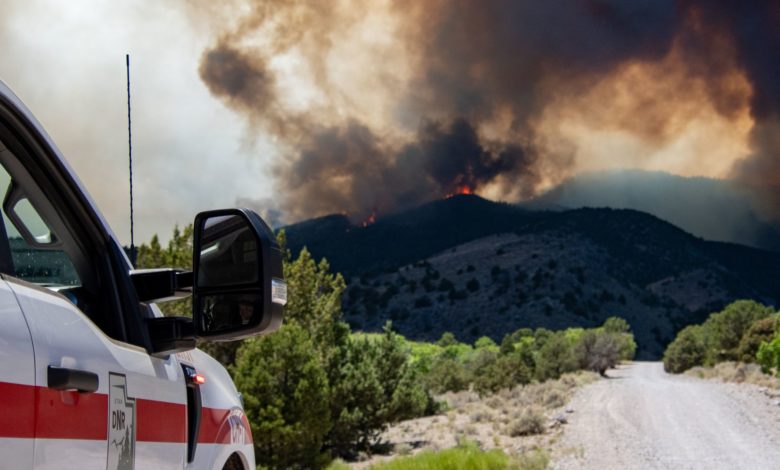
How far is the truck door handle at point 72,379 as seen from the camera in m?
Answer: 1.89

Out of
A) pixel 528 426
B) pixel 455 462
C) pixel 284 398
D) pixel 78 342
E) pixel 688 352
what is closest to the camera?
pixel 78 342

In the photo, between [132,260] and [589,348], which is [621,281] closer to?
[589,348]

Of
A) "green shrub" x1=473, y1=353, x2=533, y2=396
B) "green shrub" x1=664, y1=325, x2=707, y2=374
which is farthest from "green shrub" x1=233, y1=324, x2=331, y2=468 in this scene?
"green shrub" x1=664, y1=325, x2=707, y2=374

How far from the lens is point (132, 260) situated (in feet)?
9.70

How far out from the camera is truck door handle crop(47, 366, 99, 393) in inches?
74.5

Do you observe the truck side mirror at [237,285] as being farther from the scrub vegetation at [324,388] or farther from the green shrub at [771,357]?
the green shrub at [771,357]

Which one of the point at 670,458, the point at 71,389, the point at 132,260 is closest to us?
the point at 71,389

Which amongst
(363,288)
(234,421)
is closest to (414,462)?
(234,421)

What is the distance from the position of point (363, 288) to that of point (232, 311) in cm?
11502

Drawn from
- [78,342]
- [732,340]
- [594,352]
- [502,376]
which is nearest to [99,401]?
[78,342]

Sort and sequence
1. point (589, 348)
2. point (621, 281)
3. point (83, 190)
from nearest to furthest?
point (83, 190) → point (589, 348) → point (621, 281)

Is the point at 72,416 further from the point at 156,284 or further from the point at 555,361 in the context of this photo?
the point at 555,361

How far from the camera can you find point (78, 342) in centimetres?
211

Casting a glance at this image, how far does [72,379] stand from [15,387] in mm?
244
